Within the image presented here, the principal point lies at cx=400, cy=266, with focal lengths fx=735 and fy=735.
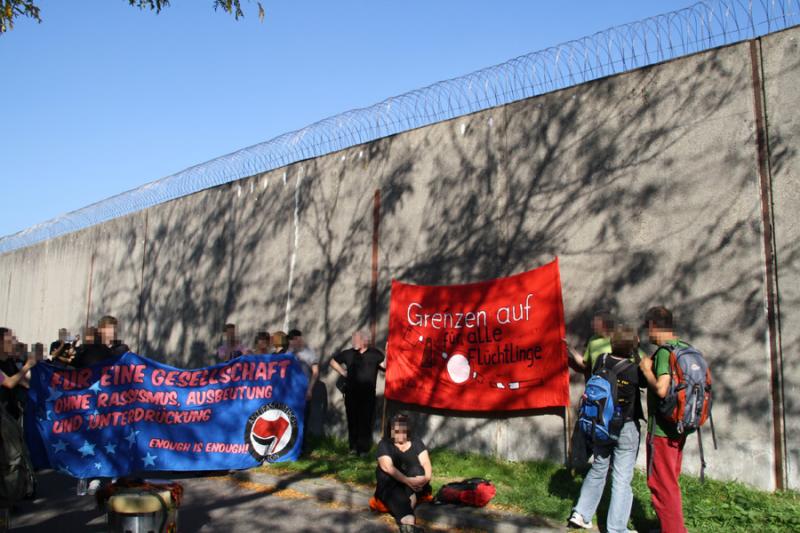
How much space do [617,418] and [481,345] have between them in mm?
3300

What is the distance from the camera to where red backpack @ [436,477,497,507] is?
731cm

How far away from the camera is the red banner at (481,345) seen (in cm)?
863

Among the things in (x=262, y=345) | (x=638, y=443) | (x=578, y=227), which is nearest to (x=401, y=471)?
(x=638, y=443)

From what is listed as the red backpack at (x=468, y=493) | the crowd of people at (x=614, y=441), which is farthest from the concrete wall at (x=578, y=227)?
the red backpack at (x=468, y=493)

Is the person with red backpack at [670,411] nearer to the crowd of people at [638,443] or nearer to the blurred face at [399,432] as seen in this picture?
the crowd of people at [638,443]

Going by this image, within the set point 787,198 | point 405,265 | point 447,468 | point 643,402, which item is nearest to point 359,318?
point 405,265

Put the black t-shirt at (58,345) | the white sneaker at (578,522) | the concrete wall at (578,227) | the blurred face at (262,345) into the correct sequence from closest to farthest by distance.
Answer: the white sneaker at (578,522), the concrete wall at (578,227), the black t-shirt at (58,345), the blurred face at (262,345)

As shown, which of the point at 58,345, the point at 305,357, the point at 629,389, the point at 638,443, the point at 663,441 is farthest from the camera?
the point at 58,345

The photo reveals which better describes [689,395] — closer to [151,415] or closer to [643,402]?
[643,402]

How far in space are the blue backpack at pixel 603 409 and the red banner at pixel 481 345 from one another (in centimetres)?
218

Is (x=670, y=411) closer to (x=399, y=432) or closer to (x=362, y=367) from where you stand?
(x=399, y=432)

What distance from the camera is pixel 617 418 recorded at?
606 centimetres

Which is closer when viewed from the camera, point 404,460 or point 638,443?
point 638,443

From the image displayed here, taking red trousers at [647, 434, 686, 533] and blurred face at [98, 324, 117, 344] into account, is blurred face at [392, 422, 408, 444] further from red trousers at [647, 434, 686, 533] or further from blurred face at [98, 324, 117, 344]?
blurred face at [98, 324, 117, 344]
